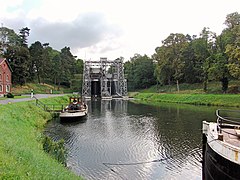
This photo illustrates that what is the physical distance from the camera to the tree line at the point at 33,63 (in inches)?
2324

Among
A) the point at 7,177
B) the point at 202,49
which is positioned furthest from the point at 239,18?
the point at 7,177

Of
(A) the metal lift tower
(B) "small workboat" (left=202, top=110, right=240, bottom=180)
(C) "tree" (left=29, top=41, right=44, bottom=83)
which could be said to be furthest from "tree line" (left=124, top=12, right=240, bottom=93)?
(C) "tree" (left=29, top=41, right=44, bottom=83)

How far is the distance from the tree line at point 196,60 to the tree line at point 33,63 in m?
25.6

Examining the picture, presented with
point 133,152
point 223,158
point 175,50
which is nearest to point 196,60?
point 175,50

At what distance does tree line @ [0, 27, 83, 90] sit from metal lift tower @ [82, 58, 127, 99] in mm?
8088

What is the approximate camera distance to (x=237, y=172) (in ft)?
20.5

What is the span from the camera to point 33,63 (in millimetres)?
73562

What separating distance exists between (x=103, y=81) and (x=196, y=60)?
31.8 m

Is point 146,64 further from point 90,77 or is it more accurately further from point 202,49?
point 202,49

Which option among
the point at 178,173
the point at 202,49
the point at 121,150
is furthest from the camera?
the point at 202,49

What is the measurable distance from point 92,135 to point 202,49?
42.5 meters

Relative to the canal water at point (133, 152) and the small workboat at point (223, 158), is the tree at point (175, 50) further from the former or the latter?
the small workboat at point (223, 158)

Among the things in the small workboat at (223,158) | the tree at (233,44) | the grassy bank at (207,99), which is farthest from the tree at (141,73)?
the small workboat at (223,158)

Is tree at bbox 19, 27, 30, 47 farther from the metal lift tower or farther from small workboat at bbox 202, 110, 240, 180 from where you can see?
small workboat at bbox 202, 110, 240, 180
